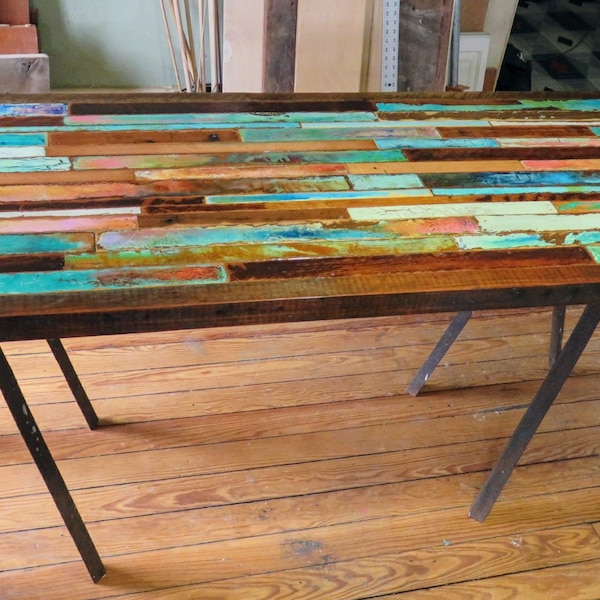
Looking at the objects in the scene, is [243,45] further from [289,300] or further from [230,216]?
[289,300]

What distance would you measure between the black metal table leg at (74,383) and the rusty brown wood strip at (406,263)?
0.72 metres

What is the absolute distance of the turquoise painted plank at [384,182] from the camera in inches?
63.1

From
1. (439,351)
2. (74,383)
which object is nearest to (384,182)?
(439,351)

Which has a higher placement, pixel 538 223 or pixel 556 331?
pixel 538 223

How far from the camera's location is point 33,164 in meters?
1.59

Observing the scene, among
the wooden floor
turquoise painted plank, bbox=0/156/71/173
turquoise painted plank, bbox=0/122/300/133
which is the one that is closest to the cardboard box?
the wooden floor

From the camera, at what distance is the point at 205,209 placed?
1.49 meters

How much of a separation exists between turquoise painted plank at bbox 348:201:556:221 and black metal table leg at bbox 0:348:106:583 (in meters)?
0.71

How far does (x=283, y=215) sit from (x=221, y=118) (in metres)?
0.47

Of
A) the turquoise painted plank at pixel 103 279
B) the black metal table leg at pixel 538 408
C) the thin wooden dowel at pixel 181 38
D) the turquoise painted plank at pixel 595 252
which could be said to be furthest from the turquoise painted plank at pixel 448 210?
the thin wooden dowel at pixel 181 38

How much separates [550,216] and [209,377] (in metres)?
1.15

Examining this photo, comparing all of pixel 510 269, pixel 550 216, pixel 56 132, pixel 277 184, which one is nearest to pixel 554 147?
pixel 550 216

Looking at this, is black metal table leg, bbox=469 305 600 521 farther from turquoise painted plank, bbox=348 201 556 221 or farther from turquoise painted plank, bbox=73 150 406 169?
turquoise painted plank, bbox=73 150 406 169

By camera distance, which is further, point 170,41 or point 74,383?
point 170,41
